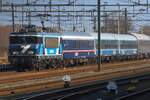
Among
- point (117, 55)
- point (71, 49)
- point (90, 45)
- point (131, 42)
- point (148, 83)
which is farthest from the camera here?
point (131, 42)

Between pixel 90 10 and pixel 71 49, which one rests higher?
pixel 90 10

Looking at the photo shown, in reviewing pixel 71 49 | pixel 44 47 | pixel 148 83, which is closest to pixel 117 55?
pixel 71 49

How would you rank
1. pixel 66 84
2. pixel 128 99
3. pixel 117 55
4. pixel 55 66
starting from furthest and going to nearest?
pixel 117 55, pixel 55 66, pixel 66 84, pixel 128 99

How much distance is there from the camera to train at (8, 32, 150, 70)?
112 feet

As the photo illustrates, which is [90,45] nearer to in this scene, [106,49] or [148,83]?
[106,49]

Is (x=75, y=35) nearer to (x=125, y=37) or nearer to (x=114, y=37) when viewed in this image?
(x=114, y=37)

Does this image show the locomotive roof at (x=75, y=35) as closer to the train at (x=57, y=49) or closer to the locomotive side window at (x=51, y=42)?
the train at (x=57, y=49)

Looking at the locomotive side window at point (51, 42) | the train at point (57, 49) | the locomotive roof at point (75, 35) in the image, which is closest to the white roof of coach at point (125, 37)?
the train at point (57, 49)

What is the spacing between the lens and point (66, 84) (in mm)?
22125

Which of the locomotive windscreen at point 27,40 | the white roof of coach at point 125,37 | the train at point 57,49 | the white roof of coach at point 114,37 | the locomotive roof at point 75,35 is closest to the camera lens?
the train at point 57,49

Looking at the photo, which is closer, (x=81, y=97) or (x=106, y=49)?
(x=81, y=97)

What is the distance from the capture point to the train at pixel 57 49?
3416 centimetres

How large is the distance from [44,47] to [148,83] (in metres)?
11.7

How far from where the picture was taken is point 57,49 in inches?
1458
